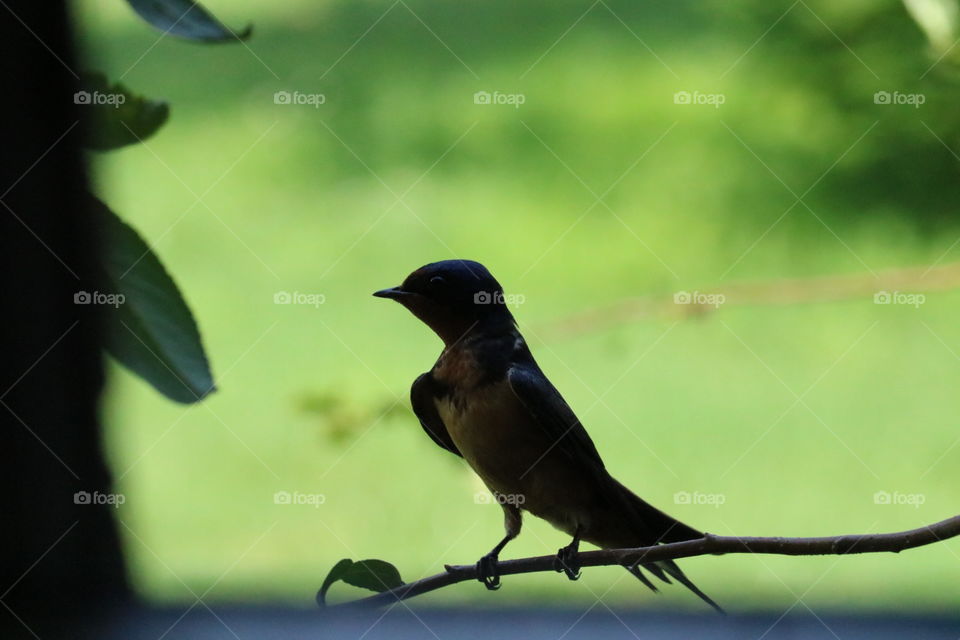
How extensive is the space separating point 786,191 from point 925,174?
0.62 feet

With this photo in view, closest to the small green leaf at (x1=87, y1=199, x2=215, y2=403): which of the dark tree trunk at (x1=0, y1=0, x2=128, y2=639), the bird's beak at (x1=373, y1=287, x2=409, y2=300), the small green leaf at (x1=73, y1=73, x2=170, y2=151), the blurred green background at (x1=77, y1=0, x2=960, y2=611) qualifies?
the small green leaf at (x1=73, y1=73, x2=170, y2=151)

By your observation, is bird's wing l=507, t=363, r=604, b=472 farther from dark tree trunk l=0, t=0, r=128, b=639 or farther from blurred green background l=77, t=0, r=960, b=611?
dark tree trunk l=0, t=0, r=128, b=639

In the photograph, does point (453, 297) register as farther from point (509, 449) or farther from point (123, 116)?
point (123, 116)

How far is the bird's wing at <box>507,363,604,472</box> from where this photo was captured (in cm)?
78

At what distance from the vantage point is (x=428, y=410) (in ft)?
2.71

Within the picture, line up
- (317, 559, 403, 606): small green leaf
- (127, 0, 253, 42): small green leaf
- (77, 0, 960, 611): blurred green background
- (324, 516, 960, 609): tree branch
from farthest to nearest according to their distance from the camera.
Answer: (77, 0, 960, 611): blurred green background → (317, 559, 403, 606): small green leaf → (324, 516, 960, 609): tree branch → (127, 0, 253, 42): small green leaf

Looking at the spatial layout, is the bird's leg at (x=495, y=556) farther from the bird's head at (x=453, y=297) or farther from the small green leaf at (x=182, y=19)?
the small green leaf at (x=182, y=19)

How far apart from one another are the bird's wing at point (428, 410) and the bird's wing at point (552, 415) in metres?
0.08

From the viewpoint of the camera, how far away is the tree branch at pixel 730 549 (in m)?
0.62

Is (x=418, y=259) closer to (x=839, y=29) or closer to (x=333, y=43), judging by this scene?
(x=333, y=43)

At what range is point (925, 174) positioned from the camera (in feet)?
4.37

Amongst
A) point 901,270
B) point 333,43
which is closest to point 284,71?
point 333,43

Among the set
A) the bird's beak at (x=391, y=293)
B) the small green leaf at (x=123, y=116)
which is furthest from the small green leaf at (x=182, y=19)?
the bird's beak at (x=391, y=293)

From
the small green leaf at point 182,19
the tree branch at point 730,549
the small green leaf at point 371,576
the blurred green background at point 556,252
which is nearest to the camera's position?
the small green leaf at point 182,19
